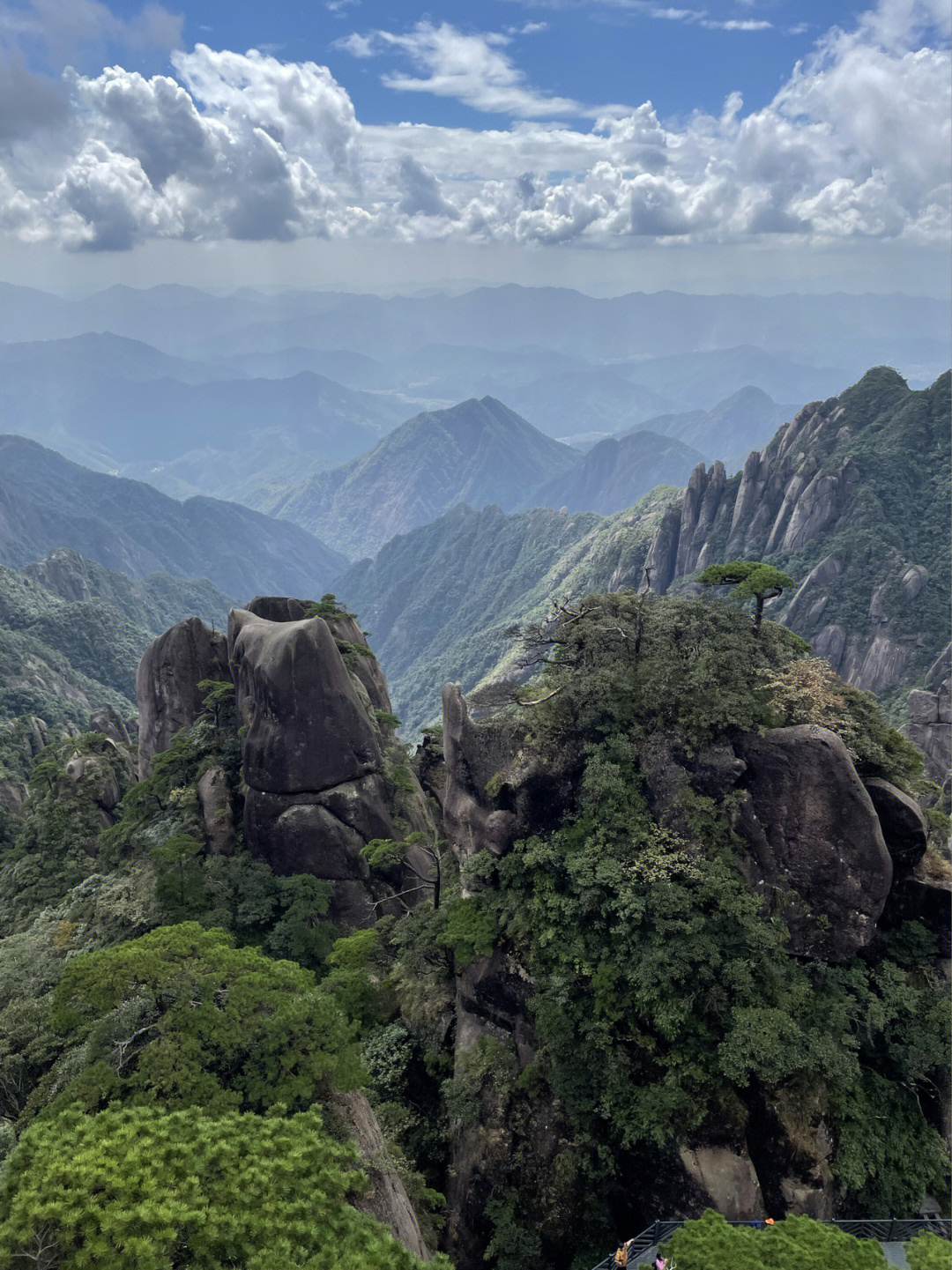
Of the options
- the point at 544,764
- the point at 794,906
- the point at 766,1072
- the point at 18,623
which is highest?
the point at 544,764

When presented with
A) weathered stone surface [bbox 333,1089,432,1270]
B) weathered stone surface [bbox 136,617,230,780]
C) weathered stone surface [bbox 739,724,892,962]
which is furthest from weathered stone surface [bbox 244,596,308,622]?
weathered stone surface [bbox 739,724,892,962]

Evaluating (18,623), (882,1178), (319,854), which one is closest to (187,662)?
(319,854)

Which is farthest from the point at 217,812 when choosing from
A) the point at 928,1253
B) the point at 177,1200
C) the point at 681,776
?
the point at 928,1253

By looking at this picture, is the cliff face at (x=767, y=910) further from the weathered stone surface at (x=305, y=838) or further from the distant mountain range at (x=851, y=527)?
the distant mountain range at (x=851, y=527)

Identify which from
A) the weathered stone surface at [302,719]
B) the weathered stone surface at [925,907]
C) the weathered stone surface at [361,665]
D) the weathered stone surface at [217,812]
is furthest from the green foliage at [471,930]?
the weathered stone surface at [361,665]

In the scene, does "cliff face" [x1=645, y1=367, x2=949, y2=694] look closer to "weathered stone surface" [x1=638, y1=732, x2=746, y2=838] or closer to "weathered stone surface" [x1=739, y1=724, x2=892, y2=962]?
"weathered stone surface" [x1=739, y1=724, x2=892, y2=962]

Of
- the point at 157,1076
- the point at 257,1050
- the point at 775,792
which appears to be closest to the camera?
the point at 157,1076

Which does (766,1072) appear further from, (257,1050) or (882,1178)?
(257,1050)
